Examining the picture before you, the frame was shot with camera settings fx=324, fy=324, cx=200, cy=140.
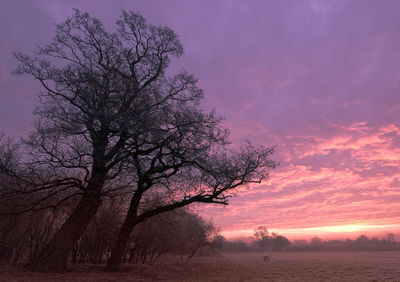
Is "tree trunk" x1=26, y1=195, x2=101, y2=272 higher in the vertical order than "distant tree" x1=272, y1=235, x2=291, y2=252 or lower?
lower

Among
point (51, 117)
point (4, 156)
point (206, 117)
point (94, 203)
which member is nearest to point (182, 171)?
point (206, 117)

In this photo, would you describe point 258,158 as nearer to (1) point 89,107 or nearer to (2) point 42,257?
(1) point 89,107

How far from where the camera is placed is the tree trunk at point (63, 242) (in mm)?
18344

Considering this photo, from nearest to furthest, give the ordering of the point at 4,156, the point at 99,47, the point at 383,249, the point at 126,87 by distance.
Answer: the point at 4,156 → the point at 126,87 → the point at 99,47 → the point at 383,249

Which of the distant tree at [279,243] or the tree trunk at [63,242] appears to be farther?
the distant tree at [279,243]

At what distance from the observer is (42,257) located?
1855cm

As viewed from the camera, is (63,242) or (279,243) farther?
(279,243)

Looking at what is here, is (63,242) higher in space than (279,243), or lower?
lower

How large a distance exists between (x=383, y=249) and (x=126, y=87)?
→ 126115mm

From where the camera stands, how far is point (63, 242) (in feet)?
62.5

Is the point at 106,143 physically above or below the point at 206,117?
below

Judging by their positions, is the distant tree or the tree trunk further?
the distant tree

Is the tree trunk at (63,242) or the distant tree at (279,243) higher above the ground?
the distant tree at (279,243)

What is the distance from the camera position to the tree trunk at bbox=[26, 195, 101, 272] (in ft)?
60.2
